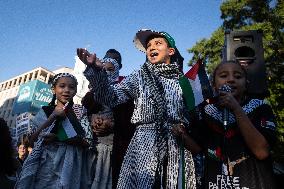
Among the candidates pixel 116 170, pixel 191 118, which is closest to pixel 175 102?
pixel 191 118

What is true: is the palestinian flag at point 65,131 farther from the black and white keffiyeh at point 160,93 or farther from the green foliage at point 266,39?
the green foliage at point 266,39

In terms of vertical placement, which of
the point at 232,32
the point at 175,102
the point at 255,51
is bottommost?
the point at 175,102

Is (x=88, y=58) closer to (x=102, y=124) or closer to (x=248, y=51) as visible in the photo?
(x=102, y=124)

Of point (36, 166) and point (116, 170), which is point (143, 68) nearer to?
point (116, 170)

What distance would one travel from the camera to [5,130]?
3902 millimetres

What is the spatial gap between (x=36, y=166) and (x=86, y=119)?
730 millimetres

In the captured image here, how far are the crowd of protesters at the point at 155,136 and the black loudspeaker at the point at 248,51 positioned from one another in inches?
50.7

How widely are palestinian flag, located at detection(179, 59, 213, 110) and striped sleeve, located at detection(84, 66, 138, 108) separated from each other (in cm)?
41

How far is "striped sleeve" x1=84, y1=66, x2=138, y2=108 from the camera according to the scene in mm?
2449

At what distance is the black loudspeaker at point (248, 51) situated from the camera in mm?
4194

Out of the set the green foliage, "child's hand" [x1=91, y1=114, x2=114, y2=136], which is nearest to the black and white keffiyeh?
"child's hand" [x1=91, y1=114, x2=114, y2=136]

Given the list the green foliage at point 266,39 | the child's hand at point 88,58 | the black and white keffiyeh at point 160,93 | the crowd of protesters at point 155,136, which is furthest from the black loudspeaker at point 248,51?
the green foliage at point 266,39

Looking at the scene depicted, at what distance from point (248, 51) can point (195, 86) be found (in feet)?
7.68

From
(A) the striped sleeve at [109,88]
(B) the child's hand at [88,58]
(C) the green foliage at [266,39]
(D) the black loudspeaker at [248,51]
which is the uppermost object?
(C) the green foliage at [266,39]
